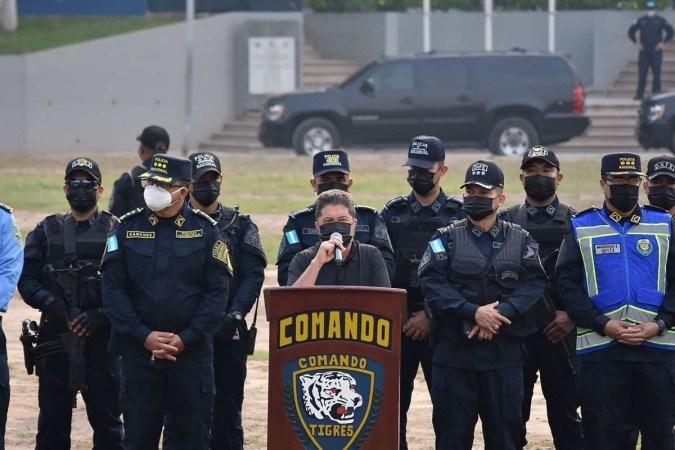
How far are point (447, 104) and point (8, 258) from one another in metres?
20.3

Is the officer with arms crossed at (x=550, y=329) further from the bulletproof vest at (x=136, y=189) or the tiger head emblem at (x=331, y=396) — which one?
the bulletproof vest at (x=136, y=189)

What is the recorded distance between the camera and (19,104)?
1219 inches

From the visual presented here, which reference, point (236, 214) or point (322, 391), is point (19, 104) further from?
point (322, 391)

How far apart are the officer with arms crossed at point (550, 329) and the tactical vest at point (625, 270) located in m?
0.65

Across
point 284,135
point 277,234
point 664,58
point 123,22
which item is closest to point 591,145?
point 664,58

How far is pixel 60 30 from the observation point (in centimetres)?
3300

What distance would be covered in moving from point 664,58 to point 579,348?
27.2 meters

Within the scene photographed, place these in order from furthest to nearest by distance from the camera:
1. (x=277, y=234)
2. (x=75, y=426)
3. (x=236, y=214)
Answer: (x=277, y=234) → (x=75, y=426) → (x=236, y=214)

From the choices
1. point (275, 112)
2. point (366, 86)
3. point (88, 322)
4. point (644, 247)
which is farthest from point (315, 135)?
point (644, 247)

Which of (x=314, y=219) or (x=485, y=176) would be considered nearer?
(x=485, y=176)

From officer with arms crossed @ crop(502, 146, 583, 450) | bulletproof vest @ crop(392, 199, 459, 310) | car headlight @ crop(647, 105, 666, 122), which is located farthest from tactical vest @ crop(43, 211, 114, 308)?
car headlight @ crop(647, 105, 666, 122)

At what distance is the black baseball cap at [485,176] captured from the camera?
7.90 meters

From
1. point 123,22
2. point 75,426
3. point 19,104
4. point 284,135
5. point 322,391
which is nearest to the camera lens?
point 322,391

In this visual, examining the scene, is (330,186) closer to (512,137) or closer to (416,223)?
(416,223)
